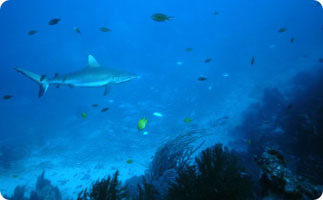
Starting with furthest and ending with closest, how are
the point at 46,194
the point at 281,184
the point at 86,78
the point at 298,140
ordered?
the point at 46,194 < the point at 298,140 < the point at 86,78 < the point at 281,184

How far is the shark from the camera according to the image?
24.0 ft

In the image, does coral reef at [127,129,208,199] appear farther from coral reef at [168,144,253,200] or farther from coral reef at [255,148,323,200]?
coral reef at [255,148,323,200]

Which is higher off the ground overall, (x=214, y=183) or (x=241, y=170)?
(x=214, y=183)

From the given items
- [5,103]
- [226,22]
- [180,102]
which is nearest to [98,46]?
[5,103]

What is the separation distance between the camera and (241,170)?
409 cm

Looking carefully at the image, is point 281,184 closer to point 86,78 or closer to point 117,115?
point 86,78

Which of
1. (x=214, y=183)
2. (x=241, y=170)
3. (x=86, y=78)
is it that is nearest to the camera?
(x=214, y=183)

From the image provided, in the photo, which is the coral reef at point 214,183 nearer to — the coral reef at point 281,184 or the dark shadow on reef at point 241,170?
the dark shadow on reef at point 241,170

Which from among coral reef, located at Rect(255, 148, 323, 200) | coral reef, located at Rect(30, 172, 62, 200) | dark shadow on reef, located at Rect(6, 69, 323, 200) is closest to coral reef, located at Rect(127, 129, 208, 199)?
dark shadow on reef, located at Rect(6, 69, 323, 200)

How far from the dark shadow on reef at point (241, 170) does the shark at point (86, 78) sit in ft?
12.8

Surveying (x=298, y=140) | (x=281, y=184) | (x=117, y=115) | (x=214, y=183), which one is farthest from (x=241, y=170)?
(x=117, y=115)

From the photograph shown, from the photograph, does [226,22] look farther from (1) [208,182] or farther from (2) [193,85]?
(1) [208,182]

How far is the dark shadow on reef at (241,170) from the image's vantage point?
2.61 m

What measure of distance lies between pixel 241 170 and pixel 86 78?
687 cm
